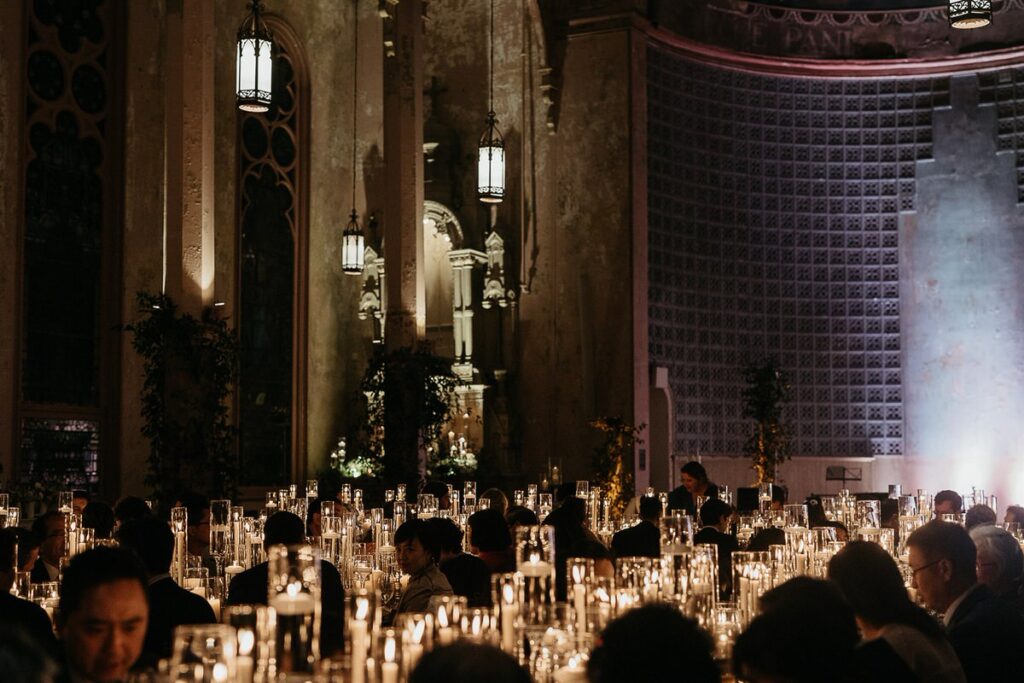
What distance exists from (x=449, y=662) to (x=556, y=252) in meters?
20.0

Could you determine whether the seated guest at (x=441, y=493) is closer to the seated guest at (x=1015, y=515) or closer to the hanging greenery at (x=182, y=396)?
the hanging greenery at (x=182, y=396)

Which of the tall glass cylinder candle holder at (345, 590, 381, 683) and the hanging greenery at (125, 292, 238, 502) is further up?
the hanging greenery at (125, 292, 238, 502)

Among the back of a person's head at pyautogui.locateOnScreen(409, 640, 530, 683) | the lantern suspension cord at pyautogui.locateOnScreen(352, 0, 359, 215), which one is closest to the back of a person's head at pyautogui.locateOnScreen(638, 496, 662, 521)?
the back of a person's head at pyautogui.locateOnScreen(409, 640, 530, 683)

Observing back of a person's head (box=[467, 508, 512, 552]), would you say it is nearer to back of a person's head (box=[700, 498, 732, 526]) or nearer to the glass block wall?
back of a person's head (box=[700, 498, 732, 526])

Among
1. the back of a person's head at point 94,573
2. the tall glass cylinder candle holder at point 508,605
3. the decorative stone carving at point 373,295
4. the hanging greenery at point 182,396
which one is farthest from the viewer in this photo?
the decorative stone carving at point 373,295

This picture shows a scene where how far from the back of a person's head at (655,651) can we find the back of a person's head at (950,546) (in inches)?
135

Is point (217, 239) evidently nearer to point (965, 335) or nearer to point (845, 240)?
point (845, 240)

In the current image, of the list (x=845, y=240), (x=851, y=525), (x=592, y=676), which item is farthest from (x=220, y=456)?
(x=845, y=240)

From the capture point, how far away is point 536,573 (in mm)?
5328

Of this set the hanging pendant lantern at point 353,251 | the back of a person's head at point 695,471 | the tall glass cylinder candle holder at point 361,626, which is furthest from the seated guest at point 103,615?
the hanging pendant lantern at point 353,251

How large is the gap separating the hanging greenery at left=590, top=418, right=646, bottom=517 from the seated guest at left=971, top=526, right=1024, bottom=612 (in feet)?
44.0

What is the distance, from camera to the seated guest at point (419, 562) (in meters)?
7.30

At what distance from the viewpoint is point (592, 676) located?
2.64 metres

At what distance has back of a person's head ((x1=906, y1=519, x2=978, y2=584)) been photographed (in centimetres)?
573
